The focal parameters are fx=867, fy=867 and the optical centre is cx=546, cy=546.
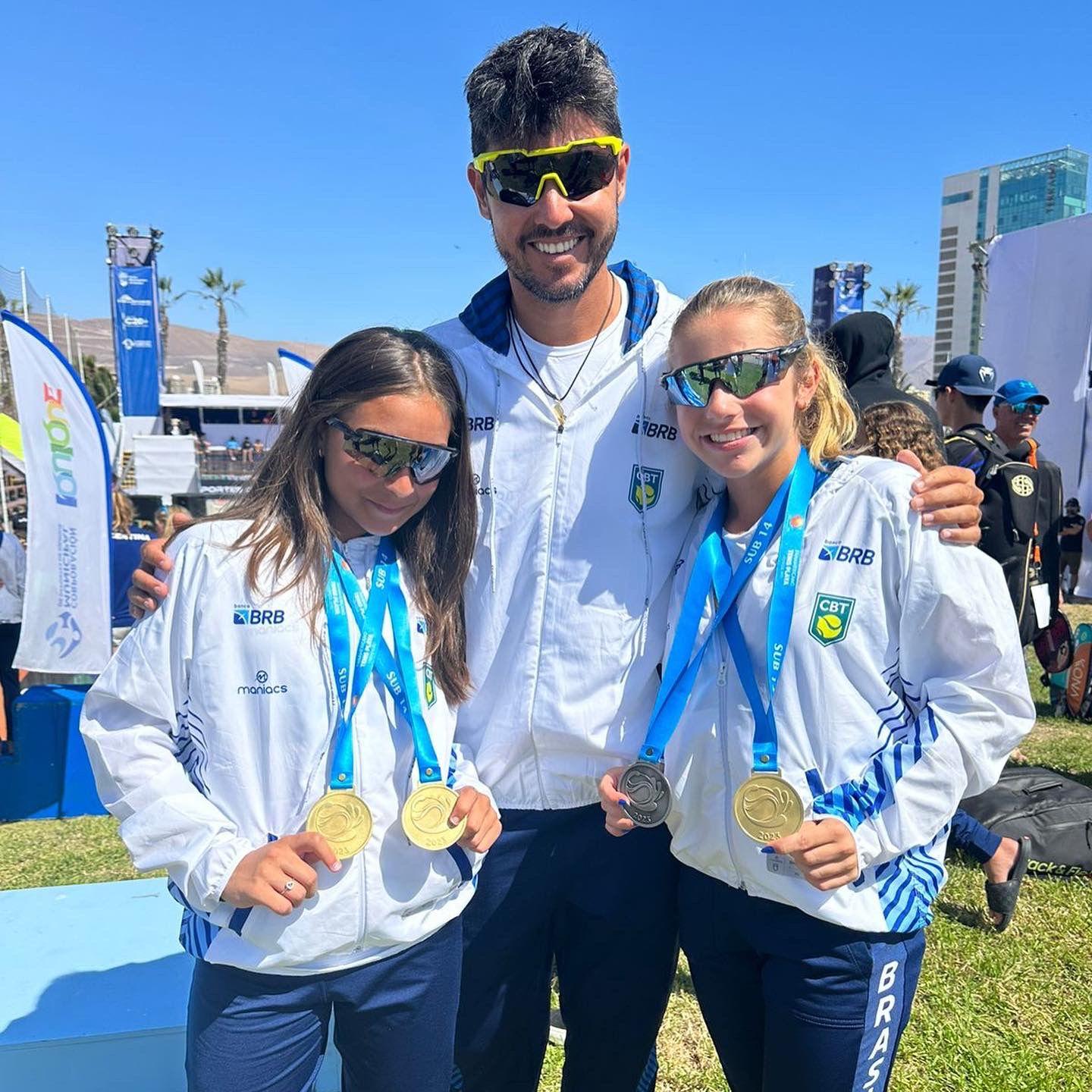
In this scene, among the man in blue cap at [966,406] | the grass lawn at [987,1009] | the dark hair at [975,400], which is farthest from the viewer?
the dark hair at [975,400]

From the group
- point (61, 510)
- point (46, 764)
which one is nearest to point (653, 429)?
point (61, 510)

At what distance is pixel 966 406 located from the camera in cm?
580

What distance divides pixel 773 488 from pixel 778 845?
2.50ft

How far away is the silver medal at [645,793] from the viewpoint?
185 cm

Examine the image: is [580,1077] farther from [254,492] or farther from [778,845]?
[254,492]

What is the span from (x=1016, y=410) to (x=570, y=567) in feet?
18.7

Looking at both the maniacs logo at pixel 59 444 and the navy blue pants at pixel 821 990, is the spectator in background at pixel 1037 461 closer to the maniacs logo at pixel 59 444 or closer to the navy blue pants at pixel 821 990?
the navy blue pants at pixel 821 990

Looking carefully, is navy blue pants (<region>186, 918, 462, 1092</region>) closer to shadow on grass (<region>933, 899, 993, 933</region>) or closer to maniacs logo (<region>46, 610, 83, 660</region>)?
shadow on grass (<region>933, 899, 993, 933</region>)

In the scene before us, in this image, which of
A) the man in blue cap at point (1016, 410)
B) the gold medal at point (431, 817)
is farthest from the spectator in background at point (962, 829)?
the man in blue cap at point (1016, 410)

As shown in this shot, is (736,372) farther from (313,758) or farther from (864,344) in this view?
(864,344)

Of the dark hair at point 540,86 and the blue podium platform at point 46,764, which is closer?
the dark hair at point 540,86

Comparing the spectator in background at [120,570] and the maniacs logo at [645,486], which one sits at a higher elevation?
the maniacs logo at [645,486]

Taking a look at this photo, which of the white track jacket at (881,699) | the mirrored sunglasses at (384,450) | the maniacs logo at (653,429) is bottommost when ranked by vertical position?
the white track jacket at (881,699)

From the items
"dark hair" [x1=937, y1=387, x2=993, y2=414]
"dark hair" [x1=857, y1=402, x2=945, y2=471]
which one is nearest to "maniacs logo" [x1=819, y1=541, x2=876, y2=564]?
"dark hair" [x1=857, y1=402, x2=945, y2=471]
